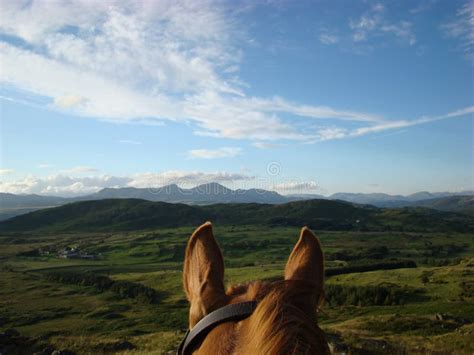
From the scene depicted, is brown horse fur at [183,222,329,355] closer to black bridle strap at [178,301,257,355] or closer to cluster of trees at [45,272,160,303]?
black bridle strap at [178,301,257,355]

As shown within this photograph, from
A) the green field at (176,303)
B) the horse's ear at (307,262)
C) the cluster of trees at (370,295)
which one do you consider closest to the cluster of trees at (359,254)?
the green field at (176,303)

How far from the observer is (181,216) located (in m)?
197

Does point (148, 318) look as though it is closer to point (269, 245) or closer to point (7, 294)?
point (7, 294)

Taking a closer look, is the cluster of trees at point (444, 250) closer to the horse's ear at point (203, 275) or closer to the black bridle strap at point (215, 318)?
the horse's ear at point (203, 275)

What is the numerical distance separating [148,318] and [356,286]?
2037 centimetres

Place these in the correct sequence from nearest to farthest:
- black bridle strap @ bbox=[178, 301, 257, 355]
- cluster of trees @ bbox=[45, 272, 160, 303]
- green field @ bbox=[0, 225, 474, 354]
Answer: black bridle strap @ bbox=[178, 301, 257, 355], green field @ bbox=[0, 225, 474, 354], cluster of trees @ bbox=[45, 272, 160, 303]

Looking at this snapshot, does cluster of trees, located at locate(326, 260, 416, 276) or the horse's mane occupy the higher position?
the horse's mane

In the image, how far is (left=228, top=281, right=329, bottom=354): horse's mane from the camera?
1428 millimetres

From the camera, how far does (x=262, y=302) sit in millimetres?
1594

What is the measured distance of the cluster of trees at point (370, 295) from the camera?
33812mm

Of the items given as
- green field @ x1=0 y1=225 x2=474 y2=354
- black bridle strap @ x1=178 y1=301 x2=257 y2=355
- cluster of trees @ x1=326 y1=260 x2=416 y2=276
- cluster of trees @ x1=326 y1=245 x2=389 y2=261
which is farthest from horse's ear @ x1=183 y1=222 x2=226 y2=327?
cluster of trees @ x1=326 y1=245 x2=389 y2=261

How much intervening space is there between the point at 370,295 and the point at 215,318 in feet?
126

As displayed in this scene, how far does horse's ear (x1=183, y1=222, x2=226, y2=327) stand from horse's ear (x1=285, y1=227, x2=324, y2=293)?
42 cm

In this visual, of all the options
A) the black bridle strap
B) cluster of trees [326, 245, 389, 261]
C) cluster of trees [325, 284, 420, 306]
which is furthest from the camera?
cluster of trees [326, 245, 389, 261]
